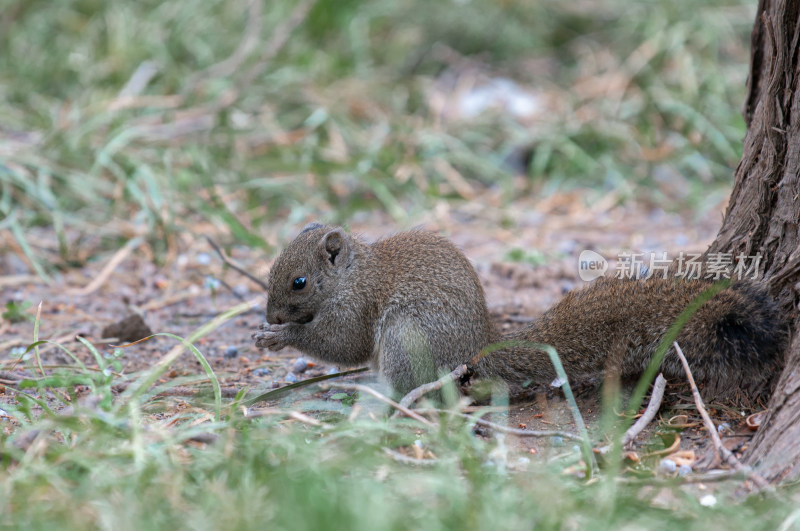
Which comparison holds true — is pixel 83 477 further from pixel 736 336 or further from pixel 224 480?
pixel 736 336

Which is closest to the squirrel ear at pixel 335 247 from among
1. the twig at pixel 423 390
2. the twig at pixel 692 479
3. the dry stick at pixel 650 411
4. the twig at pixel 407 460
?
the twig at pixel 423 390

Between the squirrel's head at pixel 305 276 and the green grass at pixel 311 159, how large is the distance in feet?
2.16

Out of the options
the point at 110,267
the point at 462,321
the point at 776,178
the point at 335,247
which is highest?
the point at 776,178

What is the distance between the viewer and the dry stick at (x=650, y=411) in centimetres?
302

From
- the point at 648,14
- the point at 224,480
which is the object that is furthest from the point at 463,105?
the point at 224,480

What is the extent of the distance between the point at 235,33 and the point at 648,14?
14.8ft

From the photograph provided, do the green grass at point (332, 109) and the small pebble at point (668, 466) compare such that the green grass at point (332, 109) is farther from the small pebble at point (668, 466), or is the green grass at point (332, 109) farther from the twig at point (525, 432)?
the small pebble at point (668, 466)

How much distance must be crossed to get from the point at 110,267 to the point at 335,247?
7.11 ft

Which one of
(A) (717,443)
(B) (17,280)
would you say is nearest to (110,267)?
(B) (17,280)

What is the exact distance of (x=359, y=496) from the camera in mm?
2137

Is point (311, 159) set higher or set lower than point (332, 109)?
lower

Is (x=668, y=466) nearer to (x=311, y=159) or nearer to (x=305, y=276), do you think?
(x=305, y=276)

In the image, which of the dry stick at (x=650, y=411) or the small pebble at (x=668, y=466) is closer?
the small pebble at (x=668, y=466)

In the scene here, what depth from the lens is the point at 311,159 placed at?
684 centimetres
